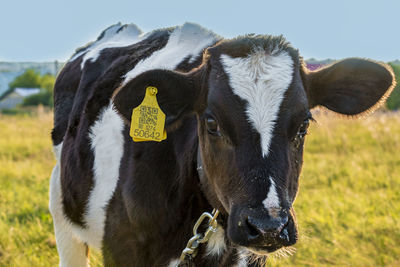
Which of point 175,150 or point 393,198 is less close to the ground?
point 175,150

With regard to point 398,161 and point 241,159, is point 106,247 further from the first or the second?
point 398,161

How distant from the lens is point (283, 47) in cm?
250

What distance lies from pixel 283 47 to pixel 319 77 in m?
0.31

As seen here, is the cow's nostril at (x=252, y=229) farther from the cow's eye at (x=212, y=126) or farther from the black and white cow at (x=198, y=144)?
the cow's eye at (x=212, y=126)

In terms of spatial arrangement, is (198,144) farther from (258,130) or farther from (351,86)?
(351,86)

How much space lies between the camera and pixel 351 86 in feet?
8.97

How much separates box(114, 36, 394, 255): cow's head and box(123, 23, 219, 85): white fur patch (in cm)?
56

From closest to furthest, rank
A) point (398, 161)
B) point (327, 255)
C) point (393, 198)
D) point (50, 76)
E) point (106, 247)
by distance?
1. point (106, 247)
2. point (327, 255)
3. point (393, 198)
4. point (398, 161)
5. point (50, 76)

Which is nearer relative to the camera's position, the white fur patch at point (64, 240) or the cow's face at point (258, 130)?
the cow's face at point (258, 130)

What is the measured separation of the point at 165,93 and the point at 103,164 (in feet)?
2.61

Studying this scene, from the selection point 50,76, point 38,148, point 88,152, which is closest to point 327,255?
point 88,152

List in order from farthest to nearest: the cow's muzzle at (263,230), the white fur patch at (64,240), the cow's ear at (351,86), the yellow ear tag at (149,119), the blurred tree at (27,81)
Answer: the blurred tree at (27,81) → the white fur patch at (64,240) → the cow's ear at (351,86) → the yellow ear tag at (149,119) → the cow's muzzle at (263,230)

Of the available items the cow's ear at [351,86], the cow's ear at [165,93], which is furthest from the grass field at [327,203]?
the cow's ear at [165,93]

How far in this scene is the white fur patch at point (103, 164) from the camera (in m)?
3.05
